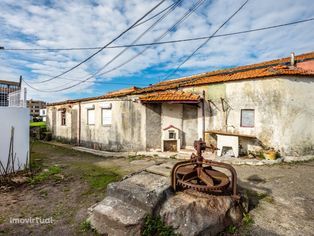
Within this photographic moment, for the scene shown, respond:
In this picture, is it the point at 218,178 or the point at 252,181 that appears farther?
the point at 252,181

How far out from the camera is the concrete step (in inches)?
132

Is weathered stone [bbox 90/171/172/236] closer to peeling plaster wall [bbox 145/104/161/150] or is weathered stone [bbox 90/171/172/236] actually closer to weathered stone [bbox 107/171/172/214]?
weathered stone [bbox 107/171/172/214]

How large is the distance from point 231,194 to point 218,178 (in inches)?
16.4

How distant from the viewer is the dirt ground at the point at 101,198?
377cm

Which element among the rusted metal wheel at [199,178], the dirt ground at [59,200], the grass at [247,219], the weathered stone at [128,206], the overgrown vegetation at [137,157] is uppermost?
the rusted metal wheel at [199,178]

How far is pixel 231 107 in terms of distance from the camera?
938cm

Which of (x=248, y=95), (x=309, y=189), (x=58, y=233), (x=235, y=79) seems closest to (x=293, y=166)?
(x=309, y=189)

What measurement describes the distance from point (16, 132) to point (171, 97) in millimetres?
6961

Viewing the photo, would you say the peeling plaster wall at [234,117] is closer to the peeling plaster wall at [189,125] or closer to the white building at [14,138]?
→ the peeling plaster wall at [189,125]

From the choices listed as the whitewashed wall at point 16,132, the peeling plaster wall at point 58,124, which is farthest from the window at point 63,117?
the whitewashed wall at point 16,132

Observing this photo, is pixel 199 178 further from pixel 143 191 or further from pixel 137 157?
pixel 137 157

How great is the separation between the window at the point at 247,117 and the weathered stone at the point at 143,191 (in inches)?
244

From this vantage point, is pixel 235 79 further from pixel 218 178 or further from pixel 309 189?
pixel 218 178

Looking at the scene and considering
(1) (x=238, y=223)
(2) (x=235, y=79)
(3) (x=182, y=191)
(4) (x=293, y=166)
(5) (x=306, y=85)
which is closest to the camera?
(1) (x=238, y=223)
